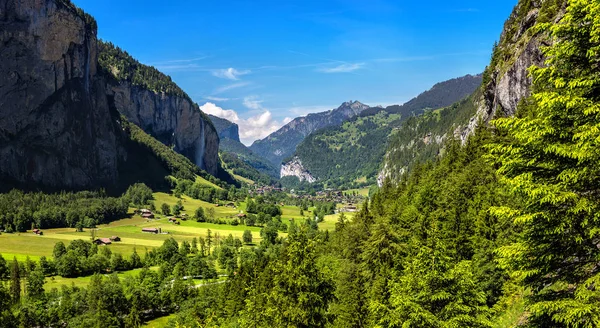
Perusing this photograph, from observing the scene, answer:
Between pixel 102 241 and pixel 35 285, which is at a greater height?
pixel 102 241

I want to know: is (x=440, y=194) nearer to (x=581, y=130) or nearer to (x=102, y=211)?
(x=581, y=130)

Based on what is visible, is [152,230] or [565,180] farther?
[152,230]

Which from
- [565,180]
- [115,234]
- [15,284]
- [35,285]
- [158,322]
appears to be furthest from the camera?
[115,234]

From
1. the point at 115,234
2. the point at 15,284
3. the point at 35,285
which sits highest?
the point at 115,234

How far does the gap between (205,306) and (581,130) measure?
83707mm

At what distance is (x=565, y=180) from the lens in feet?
41.2

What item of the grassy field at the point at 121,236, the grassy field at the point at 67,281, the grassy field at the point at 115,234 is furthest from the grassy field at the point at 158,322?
the grassy field at the point at 121,236

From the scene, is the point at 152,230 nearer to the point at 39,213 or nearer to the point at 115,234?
the point at 115,234

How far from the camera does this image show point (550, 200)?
1245 cm

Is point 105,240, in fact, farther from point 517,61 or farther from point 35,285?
point 517,61

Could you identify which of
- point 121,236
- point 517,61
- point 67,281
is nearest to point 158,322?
point 67,281

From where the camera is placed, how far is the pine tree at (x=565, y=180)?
11945 millimetres

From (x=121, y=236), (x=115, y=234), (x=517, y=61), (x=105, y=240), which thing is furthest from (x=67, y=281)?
(x=517, y=61)

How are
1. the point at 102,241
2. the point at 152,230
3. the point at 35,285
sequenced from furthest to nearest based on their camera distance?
1. the point at 152,230
2. the point at 102,241
3. the point at 35,285
